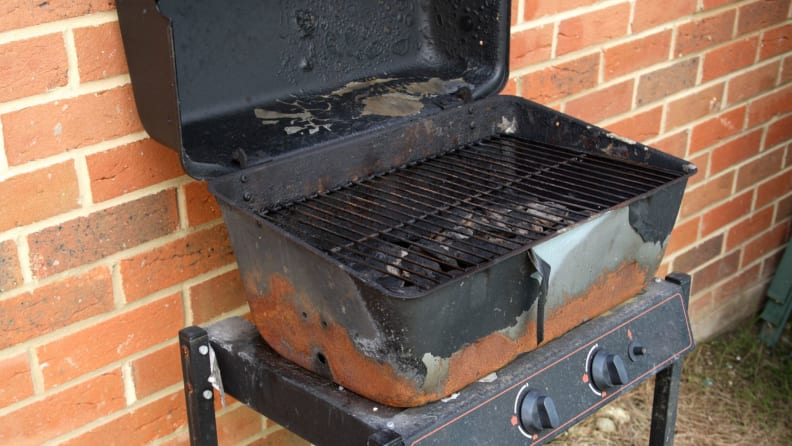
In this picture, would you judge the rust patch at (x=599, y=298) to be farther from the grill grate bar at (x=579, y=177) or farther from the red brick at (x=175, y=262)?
the red brick at (x=175, y=262)

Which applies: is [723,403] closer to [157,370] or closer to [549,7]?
[549,7]

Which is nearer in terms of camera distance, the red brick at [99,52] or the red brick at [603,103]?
the red brick at [99,52]

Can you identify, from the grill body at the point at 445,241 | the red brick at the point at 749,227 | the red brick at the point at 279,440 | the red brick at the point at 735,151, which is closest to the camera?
the grill body at the point at 445,241

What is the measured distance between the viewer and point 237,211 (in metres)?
1.47

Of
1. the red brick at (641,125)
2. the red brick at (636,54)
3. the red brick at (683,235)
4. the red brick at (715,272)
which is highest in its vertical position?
the red brick at (636,54)

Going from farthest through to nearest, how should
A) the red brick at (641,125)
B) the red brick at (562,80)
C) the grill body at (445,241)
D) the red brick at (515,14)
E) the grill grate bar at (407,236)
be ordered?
the red brick at (641,125), the red brick at (562,80), the red brick at (515,14), the grill grate bar at (407,236), the grill body at (445,241)

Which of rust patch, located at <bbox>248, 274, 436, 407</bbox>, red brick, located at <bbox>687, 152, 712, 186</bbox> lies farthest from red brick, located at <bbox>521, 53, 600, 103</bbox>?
rust patch, located at <bbox>248, 274, 436, 407</bbox>

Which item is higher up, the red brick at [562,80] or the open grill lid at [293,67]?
the open grill lid at [293,67]

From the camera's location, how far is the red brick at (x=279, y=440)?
2.06m

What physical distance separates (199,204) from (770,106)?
83.4 inches

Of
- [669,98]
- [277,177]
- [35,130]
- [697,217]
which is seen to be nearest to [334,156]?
[277,177]

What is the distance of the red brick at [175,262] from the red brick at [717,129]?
1625 millimetres

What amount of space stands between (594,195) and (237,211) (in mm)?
642

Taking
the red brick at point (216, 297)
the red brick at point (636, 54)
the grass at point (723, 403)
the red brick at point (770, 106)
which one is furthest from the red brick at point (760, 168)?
the red brick at point (216, 297)
